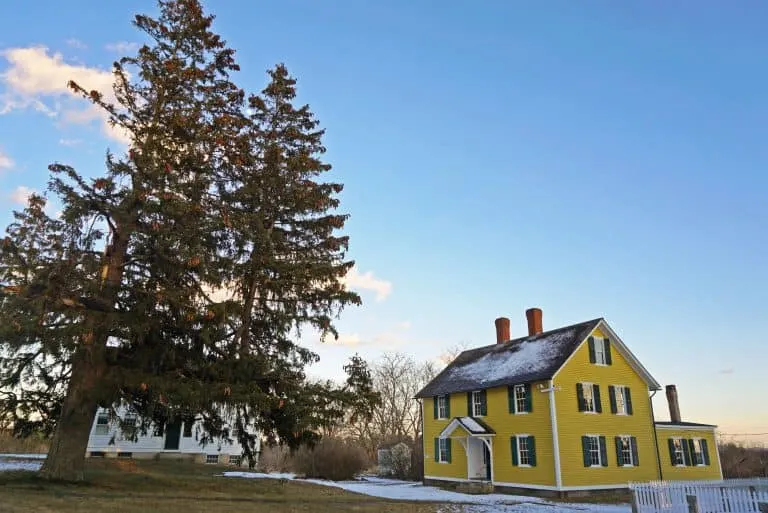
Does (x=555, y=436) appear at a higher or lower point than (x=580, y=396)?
lower

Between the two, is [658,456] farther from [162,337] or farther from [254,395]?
[162,337]

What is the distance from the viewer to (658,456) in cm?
2925

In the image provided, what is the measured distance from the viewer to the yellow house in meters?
26.3

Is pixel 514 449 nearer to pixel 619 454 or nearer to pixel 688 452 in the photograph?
pixel 619 454

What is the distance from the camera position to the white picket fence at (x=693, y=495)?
47.4 ft

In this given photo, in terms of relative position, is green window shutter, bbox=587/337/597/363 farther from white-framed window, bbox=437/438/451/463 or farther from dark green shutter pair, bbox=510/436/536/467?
white-framed window, bbox=437/438/451/463

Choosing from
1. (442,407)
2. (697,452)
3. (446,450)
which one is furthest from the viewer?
(442,407)

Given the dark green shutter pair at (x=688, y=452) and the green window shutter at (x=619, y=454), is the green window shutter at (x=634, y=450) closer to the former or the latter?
the green window shutter at (x=619, y=454)

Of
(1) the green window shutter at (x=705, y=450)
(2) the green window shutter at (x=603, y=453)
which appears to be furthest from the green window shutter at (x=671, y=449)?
(2) the green window shutter at (x=603, y=453)

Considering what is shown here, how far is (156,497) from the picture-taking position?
14984mm

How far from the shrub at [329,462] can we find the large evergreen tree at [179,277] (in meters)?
17.4

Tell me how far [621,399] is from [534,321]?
6.86 m

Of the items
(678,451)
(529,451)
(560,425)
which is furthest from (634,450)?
(529,451)

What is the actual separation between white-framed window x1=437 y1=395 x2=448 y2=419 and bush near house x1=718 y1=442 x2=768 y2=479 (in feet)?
73.3
